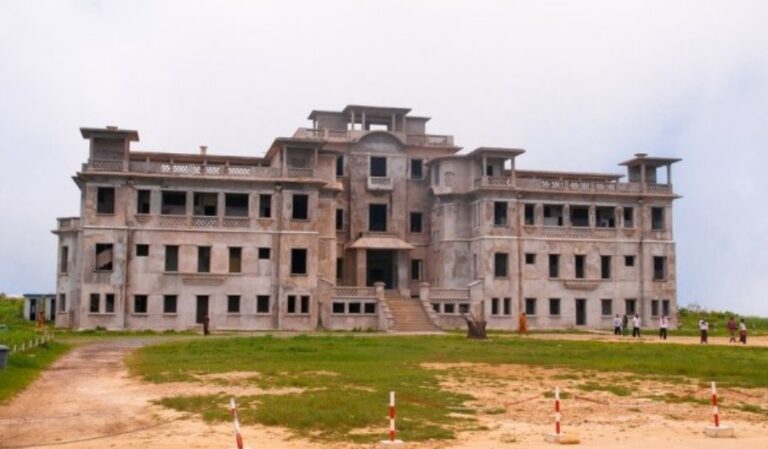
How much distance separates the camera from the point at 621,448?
15094mm

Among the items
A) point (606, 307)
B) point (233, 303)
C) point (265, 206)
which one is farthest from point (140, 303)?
point (606, 307)

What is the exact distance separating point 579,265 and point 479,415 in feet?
152

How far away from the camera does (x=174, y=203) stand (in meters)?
57.4

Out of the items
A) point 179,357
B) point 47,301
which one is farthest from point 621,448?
point 47,301

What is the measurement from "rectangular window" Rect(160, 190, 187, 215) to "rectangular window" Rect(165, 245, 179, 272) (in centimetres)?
249

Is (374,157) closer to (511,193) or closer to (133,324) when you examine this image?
(511,193)

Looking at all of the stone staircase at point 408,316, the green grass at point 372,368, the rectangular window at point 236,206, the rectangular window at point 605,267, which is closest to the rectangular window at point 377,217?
the stone staircase at point 408,316

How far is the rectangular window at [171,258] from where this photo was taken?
5578cm

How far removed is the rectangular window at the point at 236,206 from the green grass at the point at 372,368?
17.5 metres

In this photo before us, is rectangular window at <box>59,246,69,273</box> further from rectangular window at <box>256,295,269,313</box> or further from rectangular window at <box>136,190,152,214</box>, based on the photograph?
rectangular window at <box>256,295,269,313</box>

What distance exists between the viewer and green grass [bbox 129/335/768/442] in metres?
Result: 17.8

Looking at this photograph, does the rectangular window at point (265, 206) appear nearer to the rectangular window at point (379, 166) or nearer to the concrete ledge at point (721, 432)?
the rectangular window at point (379, 166)

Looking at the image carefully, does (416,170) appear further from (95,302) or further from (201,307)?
(95,302)

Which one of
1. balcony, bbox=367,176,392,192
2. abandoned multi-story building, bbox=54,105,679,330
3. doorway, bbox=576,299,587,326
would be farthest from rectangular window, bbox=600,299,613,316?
balcony, bbox=367,176,392,192
